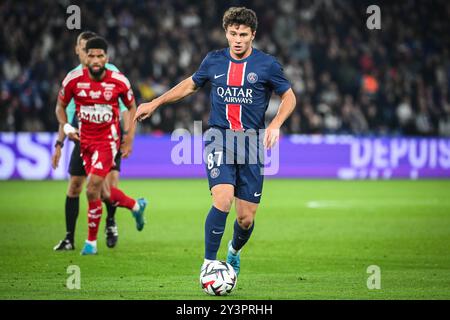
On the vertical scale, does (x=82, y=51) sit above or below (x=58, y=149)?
above

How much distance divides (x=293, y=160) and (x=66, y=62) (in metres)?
6.64

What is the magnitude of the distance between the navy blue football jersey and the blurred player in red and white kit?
2.42 metres

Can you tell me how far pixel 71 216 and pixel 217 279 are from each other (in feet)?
12.7

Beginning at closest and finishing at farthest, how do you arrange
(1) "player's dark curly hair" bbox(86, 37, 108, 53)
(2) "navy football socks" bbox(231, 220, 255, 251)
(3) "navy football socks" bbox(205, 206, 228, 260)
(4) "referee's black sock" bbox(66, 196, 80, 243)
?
1. (3) "navy football socks" bbox(205, 206, 228, 260)
2. (2) "navy football socks" bbox(231, 220, 255, 251)
3. (1) "player's dark curly hair" bbox(86, 37, 108, 53)
4. (4) "referee's black sock" bbox(66, 196, 80, 243)

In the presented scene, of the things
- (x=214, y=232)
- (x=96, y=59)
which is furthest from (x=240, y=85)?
(x=96, y=59)

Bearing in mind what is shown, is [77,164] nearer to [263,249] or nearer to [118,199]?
[118,199]

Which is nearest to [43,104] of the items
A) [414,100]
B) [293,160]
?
[293,160]

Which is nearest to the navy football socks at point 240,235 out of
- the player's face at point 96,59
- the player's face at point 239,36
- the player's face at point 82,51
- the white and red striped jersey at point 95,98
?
the player's face at point 239,36

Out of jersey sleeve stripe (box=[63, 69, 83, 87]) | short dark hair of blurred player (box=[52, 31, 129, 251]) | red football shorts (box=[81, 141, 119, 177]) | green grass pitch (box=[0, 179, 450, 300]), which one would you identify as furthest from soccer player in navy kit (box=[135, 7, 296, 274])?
short dark hair of blurred player (box=[52, 31, 129, 251])

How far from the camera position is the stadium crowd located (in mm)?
23469

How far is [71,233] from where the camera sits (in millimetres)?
10641

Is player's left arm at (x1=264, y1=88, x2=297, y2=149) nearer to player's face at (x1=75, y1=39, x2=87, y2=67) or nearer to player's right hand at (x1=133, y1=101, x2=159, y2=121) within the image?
player's right hand at (x1=133, y1=101, x2=159, y2=121)

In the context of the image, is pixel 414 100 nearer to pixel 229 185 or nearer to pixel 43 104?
pixel 43 104

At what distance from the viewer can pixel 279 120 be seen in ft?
25.4
